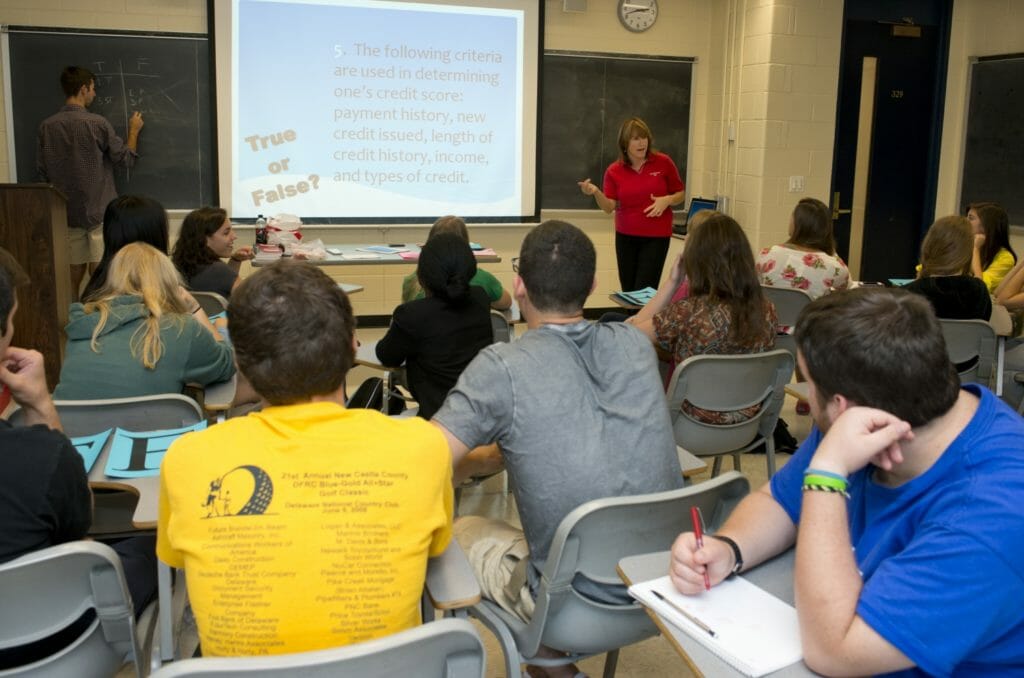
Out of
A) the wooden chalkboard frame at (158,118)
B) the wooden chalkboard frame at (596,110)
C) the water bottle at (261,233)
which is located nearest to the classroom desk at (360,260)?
the water bottle at (261,233)

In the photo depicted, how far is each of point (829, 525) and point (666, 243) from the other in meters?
5.13

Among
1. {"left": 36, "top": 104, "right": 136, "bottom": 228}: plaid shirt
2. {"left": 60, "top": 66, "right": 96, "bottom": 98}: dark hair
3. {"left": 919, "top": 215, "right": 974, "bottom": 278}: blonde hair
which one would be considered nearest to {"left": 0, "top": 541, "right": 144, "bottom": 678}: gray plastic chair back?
{"left": 919, "top": 215, "right": 974, "bottom": 278}: blonde hair

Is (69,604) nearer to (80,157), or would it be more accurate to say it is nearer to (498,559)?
(498,559)

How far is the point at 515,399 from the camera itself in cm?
181

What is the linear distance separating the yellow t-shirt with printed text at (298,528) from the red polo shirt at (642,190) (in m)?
4.92

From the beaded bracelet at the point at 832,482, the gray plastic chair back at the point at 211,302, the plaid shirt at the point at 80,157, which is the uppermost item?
the plaid shirt at the point at 80,157

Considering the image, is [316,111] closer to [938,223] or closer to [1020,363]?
[938,223]

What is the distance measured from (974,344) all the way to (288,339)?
3.08 m

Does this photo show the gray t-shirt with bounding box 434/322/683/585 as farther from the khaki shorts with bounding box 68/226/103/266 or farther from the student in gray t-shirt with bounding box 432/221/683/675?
the khaki shorts with bounding box 68/226/103/266

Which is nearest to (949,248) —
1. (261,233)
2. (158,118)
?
(261,233)

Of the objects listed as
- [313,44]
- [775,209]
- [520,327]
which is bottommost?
[520,327]

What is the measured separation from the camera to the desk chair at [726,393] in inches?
116

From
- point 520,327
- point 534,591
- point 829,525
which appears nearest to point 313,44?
point 520,327

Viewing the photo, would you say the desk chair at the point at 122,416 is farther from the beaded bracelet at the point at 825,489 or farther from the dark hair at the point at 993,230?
the dark hair at the point at 993,230
